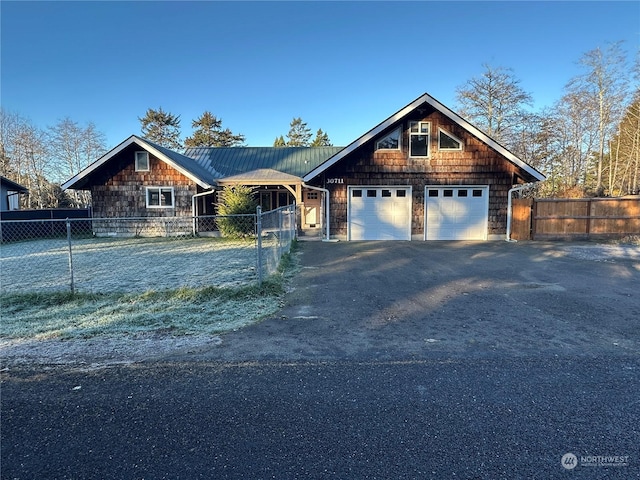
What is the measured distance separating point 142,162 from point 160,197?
6.06 feet

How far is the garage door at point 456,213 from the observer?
15.9m

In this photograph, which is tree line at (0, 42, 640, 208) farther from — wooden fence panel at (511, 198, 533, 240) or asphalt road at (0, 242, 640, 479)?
asphalt road at (0, 242, 640, 479)

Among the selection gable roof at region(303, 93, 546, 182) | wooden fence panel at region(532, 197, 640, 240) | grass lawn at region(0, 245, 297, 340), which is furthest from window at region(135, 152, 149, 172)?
wooden fence panel at region(532, 197, 640, 240)

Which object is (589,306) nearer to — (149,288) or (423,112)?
(149,288)

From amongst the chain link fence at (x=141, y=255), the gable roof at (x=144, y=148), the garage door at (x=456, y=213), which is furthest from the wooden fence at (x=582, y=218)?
the gable roof at (x=144, y=148)

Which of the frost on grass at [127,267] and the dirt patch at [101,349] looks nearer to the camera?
the dirt patch at [101,349]

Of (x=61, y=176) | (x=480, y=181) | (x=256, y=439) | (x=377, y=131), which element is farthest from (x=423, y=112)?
(x=61, y=176)

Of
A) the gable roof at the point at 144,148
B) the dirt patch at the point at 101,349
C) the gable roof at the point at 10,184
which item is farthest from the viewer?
the gable roof at the point at 10,184

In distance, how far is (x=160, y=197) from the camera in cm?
1859

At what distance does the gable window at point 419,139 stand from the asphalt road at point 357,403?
430 inches

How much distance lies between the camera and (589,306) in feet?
19.9

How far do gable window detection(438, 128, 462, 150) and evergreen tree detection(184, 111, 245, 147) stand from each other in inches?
1402

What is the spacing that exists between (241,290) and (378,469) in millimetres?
4798

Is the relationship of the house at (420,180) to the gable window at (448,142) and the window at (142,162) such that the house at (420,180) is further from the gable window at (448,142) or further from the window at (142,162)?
the window at (142,162)
